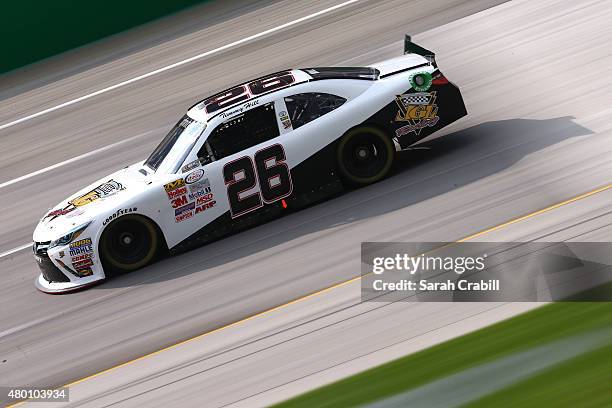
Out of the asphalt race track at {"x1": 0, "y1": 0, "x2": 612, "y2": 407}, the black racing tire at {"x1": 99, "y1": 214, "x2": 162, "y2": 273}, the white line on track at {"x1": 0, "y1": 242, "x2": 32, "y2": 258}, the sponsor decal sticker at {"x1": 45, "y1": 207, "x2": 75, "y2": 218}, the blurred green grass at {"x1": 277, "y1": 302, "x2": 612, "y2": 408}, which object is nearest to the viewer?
the blurred green grass at {"x1": 277, "y1": 302, "x2": 612, "y2": 408}

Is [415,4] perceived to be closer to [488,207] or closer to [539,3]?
[539,3]

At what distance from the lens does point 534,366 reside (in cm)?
715

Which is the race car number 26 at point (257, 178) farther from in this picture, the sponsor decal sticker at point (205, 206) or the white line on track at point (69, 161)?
the white line on track at point (69, 161)

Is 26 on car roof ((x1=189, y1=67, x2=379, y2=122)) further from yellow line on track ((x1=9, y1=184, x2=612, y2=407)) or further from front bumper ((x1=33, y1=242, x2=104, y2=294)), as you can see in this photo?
yellow line on track ((x1=9, y1=184, x2=612, y2=407))

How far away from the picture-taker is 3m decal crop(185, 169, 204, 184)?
35.3 ft

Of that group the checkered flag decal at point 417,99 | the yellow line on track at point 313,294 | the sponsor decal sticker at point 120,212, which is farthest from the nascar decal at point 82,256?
the checkered flag decal at point 417,99

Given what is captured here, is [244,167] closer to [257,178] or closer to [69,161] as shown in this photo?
[257,178]

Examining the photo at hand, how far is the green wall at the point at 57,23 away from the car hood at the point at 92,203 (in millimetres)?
9041

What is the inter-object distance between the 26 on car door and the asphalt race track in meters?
0.50

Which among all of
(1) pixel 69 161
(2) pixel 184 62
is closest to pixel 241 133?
(1) pixel 69 161

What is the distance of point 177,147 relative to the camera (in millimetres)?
11133

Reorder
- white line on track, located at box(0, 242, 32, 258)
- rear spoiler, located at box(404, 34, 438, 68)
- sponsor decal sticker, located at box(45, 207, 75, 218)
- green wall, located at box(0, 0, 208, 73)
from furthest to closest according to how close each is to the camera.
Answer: green wall, located at box(0, 0, 208, 73) < white line on track, located at box(0, 242, 32, 258) < rear spoiler, located at box(404, 34, 438, 68) < sponsor decal sticker, located at box(45, 207, 75, 218)

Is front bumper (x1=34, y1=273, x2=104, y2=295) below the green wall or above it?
below

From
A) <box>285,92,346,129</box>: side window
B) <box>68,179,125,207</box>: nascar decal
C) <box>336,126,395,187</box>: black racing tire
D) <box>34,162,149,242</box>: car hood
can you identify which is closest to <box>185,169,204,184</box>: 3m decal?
<box>34,162,149,242</box>: car hood
